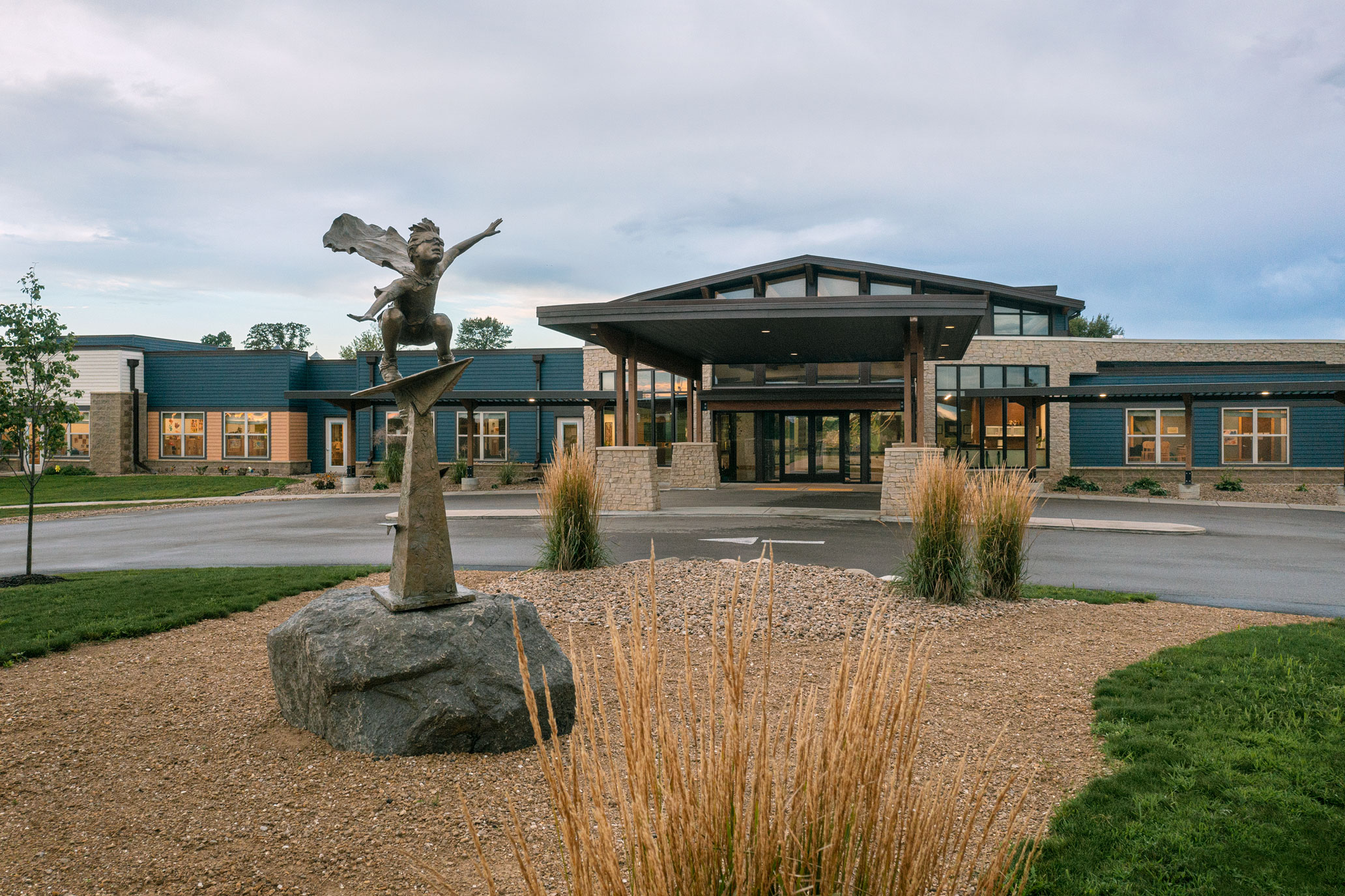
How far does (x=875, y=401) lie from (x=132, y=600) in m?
21.4


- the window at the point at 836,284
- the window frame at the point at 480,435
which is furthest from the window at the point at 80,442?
the window at the point at 836,284

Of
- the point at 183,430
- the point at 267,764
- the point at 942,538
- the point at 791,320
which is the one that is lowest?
the point at 267,764

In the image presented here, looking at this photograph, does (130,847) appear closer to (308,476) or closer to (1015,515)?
(1015,515)

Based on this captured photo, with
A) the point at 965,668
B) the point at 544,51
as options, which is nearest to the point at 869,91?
the point at 544,51

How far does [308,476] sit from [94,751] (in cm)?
2775

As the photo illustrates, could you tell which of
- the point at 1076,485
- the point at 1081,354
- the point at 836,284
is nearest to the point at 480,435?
the point at 836,284

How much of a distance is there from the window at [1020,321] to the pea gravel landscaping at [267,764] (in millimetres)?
22401

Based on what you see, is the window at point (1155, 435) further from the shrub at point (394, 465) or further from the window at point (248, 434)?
the window at point (248, 434)

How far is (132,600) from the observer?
22.7 feet

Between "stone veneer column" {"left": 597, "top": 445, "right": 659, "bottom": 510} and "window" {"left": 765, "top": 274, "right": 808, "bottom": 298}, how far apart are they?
34.9 feet

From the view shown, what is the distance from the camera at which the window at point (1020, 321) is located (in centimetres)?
2644

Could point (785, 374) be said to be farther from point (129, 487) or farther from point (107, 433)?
point (107, 433)

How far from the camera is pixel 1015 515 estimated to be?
6.91m

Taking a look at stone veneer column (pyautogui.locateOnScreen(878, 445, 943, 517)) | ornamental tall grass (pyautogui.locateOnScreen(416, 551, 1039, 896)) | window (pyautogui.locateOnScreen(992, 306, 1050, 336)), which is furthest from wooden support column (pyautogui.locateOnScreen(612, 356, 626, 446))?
ornamental tall grass (pyautogui.locateOnScreen(416, 551, 1039, 896))
